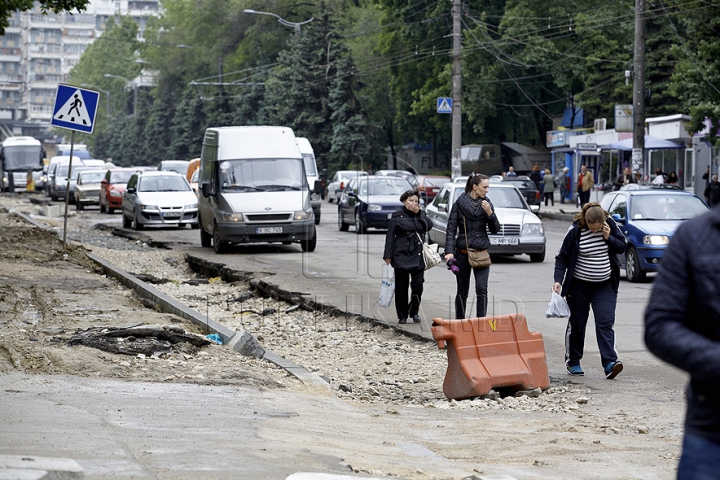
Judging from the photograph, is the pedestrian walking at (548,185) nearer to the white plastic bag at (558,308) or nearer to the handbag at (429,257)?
the handbag at (429,257)

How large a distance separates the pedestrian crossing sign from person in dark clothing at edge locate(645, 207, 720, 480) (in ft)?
57.8

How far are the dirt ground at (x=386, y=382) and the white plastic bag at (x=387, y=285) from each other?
36 cm

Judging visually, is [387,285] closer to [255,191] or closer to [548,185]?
[255,191]

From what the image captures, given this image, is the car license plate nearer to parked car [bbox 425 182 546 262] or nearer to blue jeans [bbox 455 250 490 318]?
parked car [bbox 425 182 546 262]

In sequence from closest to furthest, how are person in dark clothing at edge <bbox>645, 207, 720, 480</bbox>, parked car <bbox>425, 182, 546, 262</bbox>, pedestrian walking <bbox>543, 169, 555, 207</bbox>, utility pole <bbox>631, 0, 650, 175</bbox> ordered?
1. person in dark clothing at edge <bbox>645, 207, 720, 480</bbox>
2. parked car <bbox>425, 182, 546, 262</bbox>
3. utility pole <bbox>631, 0, 650, 175</bbox>
4. pedestrian walking <bbox>543, 169, 555, 207</bbox>

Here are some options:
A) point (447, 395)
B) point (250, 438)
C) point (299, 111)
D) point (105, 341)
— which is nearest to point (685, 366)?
point (250, 438)

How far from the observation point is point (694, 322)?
2.99 m

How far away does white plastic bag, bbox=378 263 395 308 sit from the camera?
12.4 m

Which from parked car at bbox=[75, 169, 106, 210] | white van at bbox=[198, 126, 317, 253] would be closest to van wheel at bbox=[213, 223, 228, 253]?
white van at bbox=[198, 126, 317, 253]

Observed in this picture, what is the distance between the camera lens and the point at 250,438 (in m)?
6.21

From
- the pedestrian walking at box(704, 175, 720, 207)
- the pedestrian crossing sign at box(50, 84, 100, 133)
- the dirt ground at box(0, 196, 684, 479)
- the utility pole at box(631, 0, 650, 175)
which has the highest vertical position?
the utility pole at box(631, 0, 650, 175)

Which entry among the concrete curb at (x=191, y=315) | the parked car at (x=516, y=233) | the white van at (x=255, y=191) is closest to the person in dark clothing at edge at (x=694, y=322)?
the concrete curb at (x=191, y=315)

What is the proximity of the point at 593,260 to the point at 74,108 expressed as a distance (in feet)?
41.8

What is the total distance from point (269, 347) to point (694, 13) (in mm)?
27369
